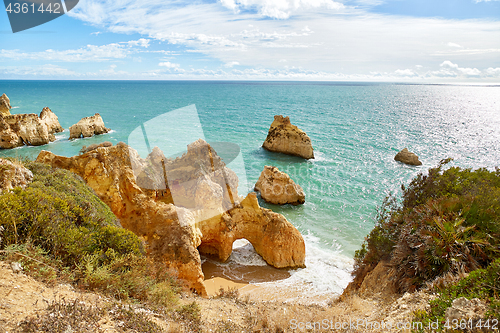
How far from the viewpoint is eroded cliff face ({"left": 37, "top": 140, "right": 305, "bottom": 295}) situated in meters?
10.1

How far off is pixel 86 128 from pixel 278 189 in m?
36.7

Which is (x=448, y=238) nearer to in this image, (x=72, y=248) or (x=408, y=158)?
(x=72, y=248)

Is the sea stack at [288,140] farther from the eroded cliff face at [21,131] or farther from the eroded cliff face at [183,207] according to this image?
the eroded cliff face at [21,131]

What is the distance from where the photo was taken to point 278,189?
25469 mm

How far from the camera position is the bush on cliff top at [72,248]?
17.5 feet

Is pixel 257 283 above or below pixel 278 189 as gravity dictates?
below

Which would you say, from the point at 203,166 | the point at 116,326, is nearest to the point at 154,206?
the point at 203,166

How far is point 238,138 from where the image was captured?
50375 mm

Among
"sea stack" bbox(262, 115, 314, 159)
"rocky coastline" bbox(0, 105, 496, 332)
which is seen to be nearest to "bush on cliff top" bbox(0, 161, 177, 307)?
"rocky coastline" bbox(0, 105, 496, 332)

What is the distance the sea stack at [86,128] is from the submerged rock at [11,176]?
42.8m

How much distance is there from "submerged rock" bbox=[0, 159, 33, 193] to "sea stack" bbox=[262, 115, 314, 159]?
34428 millimetres

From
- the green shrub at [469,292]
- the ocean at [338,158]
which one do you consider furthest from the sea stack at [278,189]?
the green shrub at [469,292]

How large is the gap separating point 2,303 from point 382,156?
44.0 m

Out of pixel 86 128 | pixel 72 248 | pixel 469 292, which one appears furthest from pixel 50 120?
pixel 469 292
